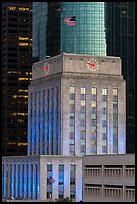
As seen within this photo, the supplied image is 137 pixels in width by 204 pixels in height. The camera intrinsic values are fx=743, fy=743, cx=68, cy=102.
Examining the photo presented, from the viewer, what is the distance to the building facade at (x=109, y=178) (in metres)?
129

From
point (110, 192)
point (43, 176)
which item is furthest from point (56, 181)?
point (110, 192)

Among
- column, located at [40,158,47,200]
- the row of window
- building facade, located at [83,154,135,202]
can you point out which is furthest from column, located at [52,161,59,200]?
the row of window

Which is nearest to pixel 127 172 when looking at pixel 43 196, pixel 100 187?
pixel 100 187

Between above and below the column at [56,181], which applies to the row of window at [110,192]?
above

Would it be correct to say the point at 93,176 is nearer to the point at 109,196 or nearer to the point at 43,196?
the point at 109,196

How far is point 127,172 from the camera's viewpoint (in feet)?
429

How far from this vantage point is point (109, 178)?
454ft

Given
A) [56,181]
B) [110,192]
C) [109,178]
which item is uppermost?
[109,178]

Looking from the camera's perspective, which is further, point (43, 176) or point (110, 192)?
point (43, 176)

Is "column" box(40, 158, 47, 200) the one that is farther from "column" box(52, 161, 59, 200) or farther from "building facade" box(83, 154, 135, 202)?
"building facade" box(83, 154, 135, 202)

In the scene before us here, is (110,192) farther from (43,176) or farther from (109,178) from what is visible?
(43,176)

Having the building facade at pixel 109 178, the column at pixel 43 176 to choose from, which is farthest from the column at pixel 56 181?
the building facade at pixel 109 178

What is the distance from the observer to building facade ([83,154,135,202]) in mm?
129250

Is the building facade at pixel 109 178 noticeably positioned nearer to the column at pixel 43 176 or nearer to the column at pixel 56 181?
the column at pixel 43 176
